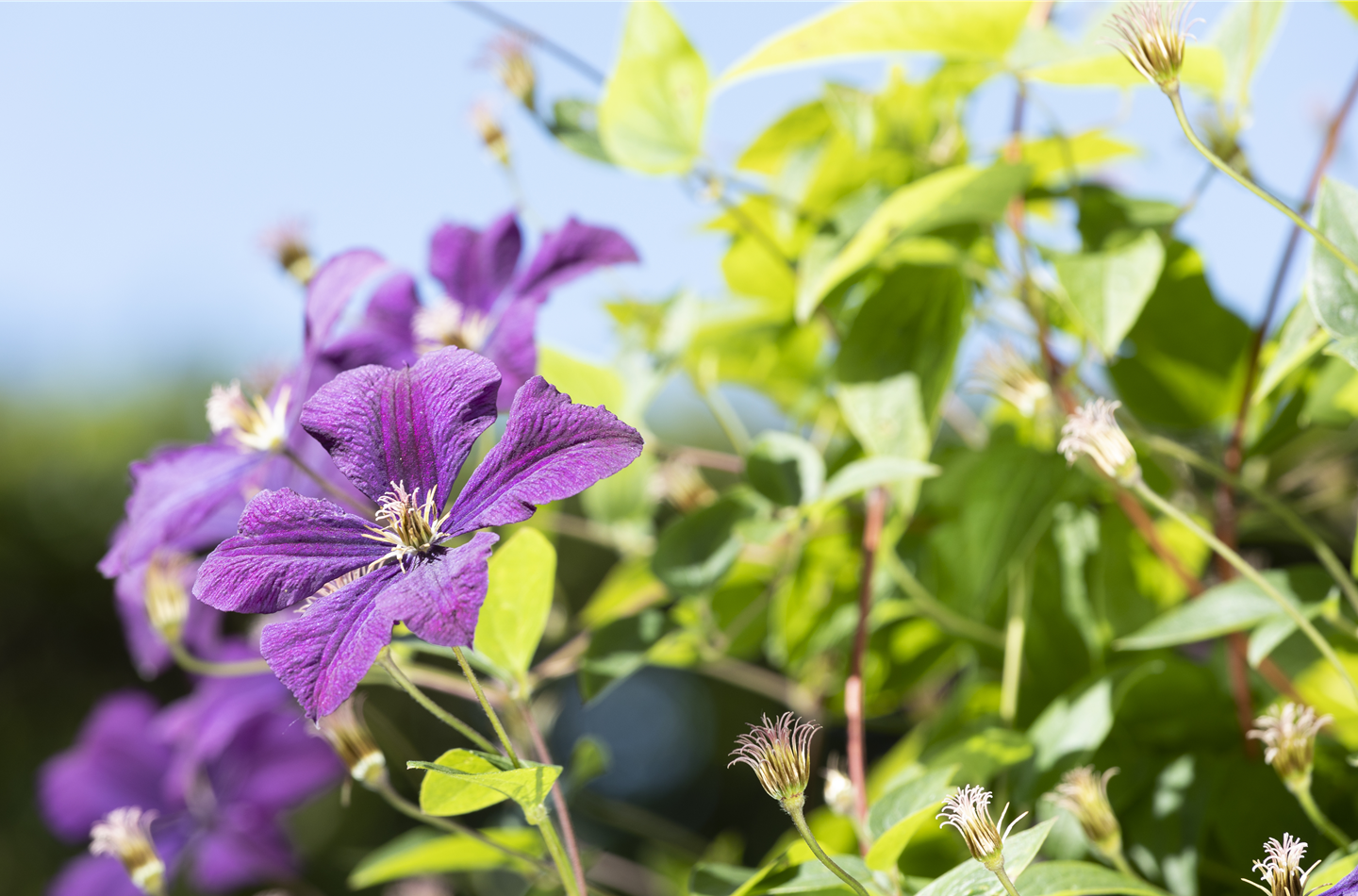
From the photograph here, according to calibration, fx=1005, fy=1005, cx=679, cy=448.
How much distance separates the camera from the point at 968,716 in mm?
548

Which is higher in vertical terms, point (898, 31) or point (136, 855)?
point (898, 31)

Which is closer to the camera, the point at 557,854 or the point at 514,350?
the point at 557,854

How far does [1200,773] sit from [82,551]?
2.22 meters

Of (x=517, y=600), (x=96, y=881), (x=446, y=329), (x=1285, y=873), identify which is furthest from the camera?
(x=96, y=881)

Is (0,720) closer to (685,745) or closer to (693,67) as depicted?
(685,745)

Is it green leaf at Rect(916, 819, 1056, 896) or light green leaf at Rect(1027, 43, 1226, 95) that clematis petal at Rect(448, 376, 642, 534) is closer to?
green leaf at Rect(916, 819, 1056, 896)

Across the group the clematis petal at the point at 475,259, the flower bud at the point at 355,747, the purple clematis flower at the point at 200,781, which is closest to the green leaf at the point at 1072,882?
the flower bud at the point at 355,747

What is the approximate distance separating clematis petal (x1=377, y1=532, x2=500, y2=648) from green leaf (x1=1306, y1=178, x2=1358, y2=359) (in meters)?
0.26

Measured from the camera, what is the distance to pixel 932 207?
0.42m

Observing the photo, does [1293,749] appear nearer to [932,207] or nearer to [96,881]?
[932,207]

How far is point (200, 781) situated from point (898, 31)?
66 cm

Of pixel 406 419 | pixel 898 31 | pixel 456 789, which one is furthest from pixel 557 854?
pixel 898 31

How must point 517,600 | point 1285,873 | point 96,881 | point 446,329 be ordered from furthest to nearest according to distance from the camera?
point 96,881, point 446,329, point 517,600, point 1285,873

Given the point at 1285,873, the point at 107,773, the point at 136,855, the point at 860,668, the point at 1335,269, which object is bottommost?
the point at 107,773
